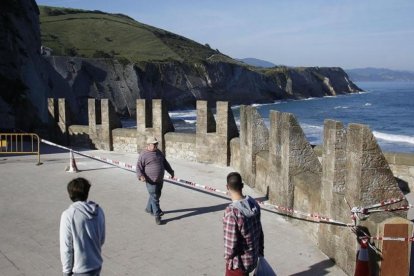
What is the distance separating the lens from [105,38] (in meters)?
111

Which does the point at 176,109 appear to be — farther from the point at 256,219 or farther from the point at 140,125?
the point at 256,219

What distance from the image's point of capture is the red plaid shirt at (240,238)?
445cm

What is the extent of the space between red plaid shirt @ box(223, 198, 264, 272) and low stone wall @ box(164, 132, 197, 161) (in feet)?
34.2

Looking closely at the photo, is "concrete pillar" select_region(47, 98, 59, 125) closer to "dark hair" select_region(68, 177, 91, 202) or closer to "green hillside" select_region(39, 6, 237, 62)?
"dark hair" select_region(68, 177, 91, 202)

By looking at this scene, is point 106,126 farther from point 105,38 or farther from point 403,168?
point 105,38

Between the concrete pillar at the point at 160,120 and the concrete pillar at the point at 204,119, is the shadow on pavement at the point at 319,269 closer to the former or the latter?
the concrete pillar at the point at 204,119

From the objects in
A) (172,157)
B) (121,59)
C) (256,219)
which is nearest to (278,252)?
(256,219)

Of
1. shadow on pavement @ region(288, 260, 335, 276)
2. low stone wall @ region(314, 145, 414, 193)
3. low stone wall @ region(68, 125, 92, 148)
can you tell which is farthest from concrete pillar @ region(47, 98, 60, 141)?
shadow on pavement @ region(288, 260, 335, 276)

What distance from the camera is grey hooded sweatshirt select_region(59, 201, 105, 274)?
414 centimetres

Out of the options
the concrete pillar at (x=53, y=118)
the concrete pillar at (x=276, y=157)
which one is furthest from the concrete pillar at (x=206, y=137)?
the concrete pillar at (x=53, y=118)

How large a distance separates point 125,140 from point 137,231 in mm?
8821

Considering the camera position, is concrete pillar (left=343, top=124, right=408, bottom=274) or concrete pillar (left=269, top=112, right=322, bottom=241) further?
concrete pillar (left=269, top=112, right=322, bottom=241)

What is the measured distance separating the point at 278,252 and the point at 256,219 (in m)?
2.96

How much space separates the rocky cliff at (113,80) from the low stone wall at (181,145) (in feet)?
25.0
